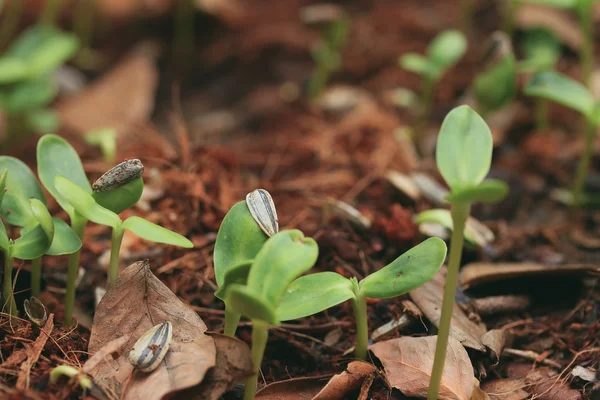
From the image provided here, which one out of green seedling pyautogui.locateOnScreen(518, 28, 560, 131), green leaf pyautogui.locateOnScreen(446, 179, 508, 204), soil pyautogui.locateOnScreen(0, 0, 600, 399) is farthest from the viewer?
green seedling pyautogui.locateOnScreen(518, 28, 560, 131)

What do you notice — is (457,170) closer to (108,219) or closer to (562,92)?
Answer: (108,219)

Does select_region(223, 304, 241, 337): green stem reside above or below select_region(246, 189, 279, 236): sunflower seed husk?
below

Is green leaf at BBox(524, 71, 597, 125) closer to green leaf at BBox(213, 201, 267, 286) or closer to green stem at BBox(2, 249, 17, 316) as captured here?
green leaf at BBox(213, 201, 267, 286)

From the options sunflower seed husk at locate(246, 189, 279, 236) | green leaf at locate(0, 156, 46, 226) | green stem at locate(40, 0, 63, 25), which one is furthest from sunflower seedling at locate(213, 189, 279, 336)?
green stem at locate(40, 0, 63, 25)

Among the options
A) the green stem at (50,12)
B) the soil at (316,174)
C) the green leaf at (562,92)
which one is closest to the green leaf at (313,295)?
the soil at (316,174)

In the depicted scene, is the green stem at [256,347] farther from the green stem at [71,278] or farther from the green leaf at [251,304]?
the green stem at [71,278]

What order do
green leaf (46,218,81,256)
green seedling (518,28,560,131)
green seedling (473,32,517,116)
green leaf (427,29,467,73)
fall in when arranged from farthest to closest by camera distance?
1. green seedling (518,28,560,131)
2. green leaf (427,29,467,73)
3. green seedling (473,32,517,116)
4. green leaf (46,218,81,256)
